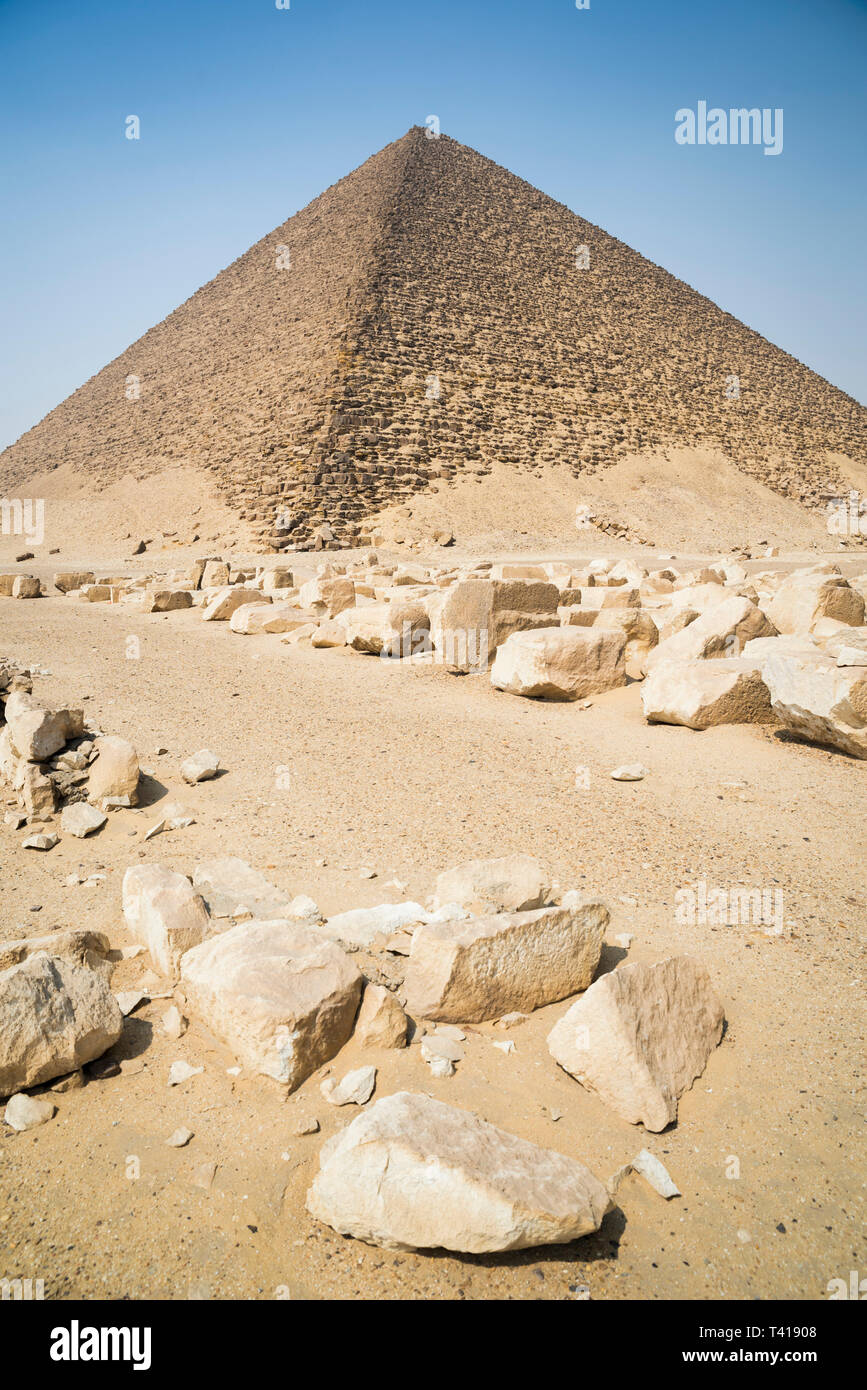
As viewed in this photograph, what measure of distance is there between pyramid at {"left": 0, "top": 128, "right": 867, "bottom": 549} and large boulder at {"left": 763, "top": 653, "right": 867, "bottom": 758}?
55.7 ft

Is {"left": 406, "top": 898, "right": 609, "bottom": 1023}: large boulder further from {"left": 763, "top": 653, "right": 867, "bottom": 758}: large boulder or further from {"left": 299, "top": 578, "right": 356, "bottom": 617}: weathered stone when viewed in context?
{"left": 299, "top": 578, "right": 356, "bottom": 617}: weathered stone

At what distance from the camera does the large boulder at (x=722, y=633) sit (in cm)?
511

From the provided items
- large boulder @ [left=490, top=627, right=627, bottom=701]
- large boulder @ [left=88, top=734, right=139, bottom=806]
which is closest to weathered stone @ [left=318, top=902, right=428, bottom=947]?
large boulder @ [left=88, top=734, right=139, bottom=806]

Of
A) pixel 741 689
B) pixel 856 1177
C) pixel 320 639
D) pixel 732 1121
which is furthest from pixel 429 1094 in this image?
pixel 320 639

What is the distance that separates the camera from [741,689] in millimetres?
4461

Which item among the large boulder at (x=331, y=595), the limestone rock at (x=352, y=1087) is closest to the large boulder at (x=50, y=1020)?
the limestone rock at (x=352, y=1087)

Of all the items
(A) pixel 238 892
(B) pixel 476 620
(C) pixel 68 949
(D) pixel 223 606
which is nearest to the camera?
(C) pixel 68 949

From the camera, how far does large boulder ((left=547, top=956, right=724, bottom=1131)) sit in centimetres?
180

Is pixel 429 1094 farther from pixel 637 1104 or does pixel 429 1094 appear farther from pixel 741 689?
pixel 741 689

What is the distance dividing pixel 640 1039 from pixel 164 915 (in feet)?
4.67

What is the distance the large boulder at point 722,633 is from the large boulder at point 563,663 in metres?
0.34

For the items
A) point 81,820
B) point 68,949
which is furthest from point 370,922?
point 81,820

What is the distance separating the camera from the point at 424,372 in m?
27.3

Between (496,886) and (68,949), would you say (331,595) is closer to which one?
(496,886)
